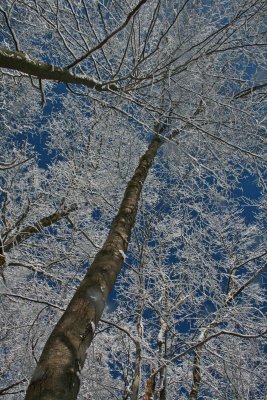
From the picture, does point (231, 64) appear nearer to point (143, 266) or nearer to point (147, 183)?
point (147, 183)

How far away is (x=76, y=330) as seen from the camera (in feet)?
7.63

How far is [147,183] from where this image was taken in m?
6.74

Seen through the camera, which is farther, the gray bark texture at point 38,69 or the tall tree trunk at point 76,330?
the gray bark texture at point 38,69

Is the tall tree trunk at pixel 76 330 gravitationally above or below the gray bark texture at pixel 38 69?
below

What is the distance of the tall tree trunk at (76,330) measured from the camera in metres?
1.97

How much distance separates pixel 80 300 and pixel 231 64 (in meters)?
3.53

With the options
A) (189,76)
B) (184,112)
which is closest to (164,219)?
(184,112)

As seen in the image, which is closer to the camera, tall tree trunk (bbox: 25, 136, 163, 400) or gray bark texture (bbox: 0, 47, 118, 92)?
tall tree trunk (bbox: 25, 136, 163, 400)

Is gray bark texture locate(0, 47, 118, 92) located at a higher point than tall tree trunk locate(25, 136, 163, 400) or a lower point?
higher

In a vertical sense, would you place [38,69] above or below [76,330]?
above

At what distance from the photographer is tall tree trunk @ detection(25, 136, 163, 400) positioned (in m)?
1.97

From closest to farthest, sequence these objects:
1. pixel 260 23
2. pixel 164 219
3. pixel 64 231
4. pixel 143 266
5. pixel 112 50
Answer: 1. pixel 260 23
2. pixel 112 50
3. pixel 143 266
4. pixel 164 219
5. pixel 64 231

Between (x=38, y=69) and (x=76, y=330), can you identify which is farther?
(x=38, y=69)

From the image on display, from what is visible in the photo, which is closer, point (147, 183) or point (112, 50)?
point (112, 50)
